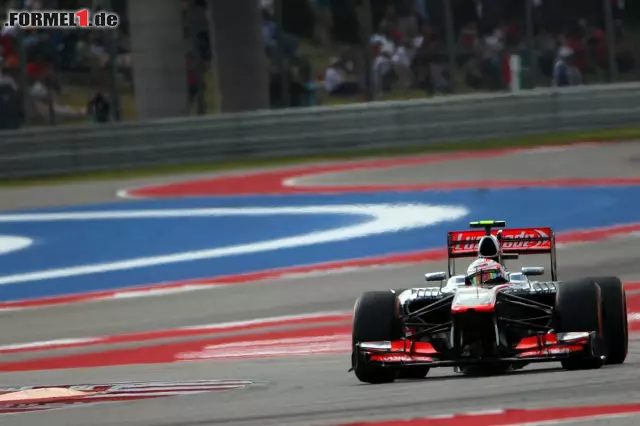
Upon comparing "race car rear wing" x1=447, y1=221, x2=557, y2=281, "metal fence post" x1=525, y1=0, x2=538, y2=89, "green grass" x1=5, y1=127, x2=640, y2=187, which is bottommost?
"green grass" x1=5, y1=127, x2=640, y2=187

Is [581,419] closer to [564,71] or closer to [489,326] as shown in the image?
[489,326]

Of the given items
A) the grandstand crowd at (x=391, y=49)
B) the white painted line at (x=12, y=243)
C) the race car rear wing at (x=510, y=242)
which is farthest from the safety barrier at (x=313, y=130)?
the race car rear wing at (x=510, y=242)

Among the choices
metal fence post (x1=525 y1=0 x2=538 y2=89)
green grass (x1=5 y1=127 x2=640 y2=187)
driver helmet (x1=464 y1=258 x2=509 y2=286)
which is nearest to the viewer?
driver helmet (x1=464 y1=258 x2=509 y2=286)

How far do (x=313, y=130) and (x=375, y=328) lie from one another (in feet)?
55.2

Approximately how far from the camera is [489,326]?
29.6ft

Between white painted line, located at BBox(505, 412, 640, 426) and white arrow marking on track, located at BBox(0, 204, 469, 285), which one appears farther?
white arrow marking on track, located at BBox(0, 204, 469, 285)

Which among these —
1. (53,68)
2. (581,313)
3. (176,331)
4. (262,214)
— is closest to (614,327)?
(581,313)

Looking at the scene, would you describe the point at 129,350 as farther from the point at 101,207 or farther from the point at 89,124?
the point at 89,124

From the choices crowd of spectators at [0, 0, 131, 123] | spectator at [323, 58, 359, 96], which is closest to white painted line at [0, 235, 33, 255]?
crowd of spectators at [0, 0, 131, 123]

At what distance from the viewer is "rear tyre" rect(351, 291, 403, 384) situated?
31.4ft

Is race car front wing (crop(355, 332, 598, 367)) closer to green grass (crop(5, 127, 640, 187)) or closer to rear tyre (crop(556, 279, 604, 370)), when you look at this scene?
rear tyre (crop(556, 279, 604, 370))

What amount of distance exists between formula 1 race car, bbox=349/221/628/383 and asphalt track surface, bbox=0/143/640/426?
0.14 meters

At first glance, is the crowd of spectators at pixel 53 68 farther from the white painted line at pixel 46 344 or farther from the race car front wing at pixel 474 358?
the race car front wing at pixel 474 358

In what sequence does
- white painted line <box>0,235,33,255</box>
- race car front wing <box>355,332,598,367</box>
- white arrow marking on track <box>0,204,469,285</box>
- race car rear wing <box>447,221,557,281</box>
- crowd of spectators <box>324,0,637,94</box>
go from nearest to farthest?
race car front wing <box>355,332,598,367</box> → race car rear wing <box>447,221,557,281</box> → white arrow marking on track <box>0,204,469,285</box> → white painted line <box>0,235,33,255</box> → crowd of spectators <box>324,0,637,94</box>
